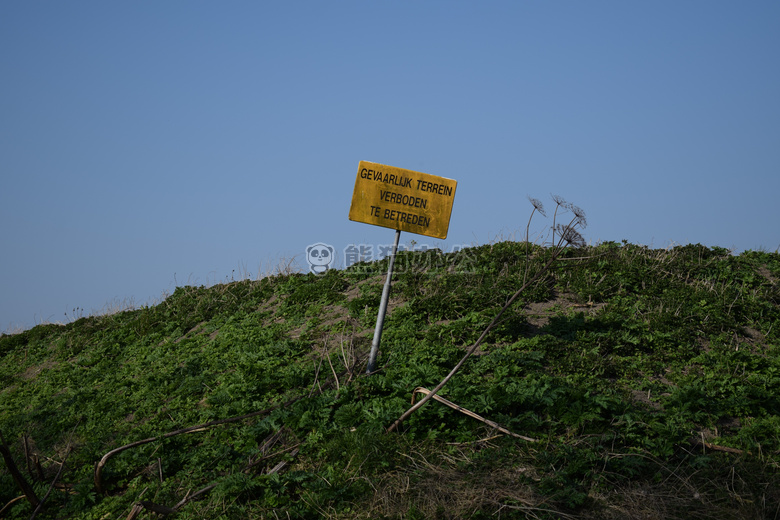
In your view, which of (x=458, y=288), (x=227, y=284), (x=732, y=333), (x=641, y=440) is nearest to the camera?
(x=641, y=440)

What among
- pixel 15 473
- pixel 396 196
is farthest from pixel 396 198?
pixel 15 473

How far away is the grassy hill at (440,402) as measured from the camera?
5.23m

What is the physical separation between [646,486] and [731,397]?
250cm

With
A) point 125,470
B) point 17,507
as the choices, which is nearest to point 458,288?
point 125,470

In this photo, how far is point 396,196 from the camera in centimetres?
723

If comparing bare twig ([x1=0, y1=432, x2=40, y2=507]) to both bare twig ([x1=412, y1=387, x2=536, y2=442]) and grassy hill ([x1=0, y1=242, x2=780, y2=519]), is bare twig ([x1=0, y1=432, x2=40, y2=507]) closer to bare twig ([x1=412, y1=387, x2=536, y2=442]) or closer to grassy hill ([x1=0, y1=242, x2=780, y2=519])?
grassy hill ([x1=0, y1=242, x2=780, y2=519])

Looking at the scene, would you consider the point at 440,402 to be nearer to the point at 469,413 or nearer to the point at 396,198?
the point at 469,413

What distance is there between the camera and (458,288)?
1012cm

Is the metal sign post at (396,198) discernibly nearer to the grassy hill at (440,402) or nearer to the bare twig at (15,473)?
the grassy hill at (440,402)

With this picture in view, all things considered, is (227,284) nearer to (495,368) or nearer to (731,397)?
(495,368)

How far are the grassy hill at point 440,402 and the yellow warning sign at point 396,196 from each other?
6.03 feet

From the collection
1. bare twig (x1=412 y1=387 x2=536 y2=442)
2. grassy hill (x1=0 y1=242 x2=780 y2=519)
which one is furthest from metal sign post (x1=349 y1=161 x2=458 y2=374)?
grassy hill (x1=0 y1=242 x2=780 y2=519)

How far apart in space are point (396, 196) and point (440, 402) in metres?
2.63

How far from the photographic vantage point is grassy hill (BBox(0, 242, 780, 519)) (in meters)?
5.23
